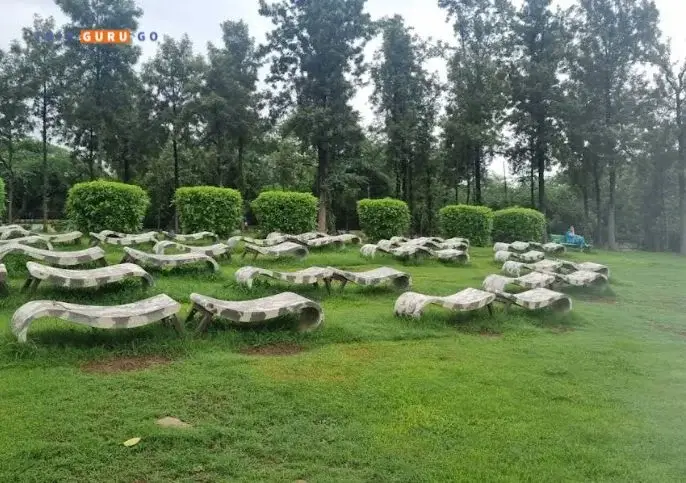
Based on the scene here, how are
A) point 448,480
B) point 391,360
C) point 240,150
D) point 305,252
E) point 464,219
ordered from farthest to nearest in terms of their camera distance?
point 240,150
point 464,219
point 305,252
point 391,360
point 448,480

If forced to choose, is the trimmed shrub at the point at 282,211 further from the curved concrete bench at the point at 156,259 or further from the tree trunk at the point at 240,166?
the tree trunk at the point at 240,166

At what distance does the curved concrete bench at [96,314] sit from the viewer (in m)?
4.54

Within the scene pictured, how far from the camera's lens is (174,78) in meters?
26.2

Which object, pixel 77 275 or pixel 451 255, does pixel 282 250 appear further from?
pixel 77 275

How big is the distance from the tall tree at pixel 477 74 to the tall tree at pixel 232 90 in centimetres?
894

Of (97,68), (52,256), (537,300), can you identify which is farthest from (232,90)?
(537,300)

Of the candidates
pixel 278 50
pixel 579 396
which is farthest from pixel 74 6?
pixel 579 396

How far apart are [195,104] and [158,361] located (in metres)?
22.2

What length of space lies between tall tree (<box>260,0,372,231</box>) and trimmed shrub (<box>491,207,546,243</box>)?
676 centimetres

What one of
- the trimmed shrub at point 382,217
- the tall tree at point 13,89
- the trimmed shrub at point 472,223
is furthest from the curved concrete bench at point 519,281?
the tall tree at point 13,89

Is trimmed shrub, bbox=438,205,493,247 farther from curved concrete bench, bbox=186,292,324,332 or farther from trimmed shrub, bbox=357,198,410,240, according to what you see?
curved concrete bench, bbox=186,292,324,332

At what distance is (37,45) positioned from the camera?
23.0m

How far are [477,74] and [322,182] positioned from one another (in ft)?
26.9

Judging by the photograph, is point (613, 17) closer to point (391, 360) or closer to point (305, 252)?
point (305, 252)
